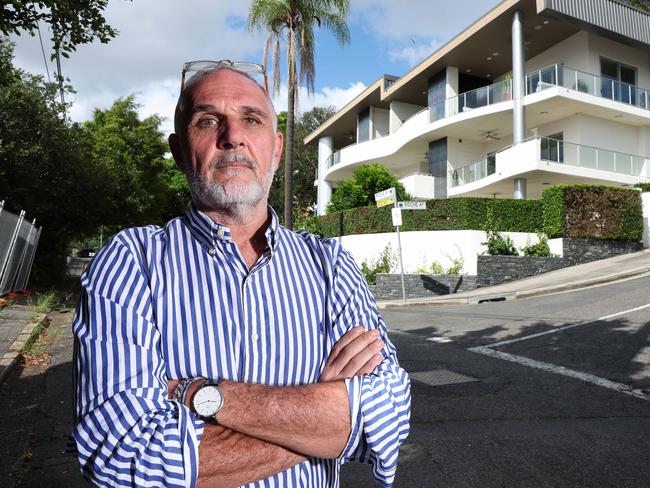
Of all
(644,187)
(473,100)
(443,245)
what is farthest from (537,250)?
(473,100)

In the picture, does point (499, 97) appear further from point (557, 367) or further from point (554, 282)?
point (557, 367)

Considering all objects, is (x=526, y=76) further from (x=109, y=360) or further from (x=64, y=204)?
(x=109, y=360)

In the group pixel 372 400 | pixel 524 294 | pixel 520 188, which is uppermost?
pixel 520 188

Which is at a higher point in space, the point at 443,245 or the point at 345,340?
the point at 443,245

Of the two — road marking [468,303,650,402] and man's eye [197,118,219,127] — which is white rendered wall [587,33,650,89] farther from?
man's eye [197,118,219,127]

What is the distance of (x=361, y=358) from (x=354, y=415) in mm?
176

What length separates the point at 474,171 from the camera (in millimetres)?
25609

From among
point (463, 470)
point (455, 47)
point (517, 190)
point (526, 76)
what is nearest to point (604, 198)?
point (517, 190)

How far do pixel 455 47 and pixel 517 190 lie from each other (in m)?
8.11

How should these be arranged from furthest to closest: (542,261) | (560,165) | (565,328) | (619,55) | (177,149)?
1. (619,55)
2. (560,165)
3. (542,261)
4. (565,328)
5. (177,149)

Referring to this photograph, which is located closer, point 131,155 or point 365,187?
point 365,187

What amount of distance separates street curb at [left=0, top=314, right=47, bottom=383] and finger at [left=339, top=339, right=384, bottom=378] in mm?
5807

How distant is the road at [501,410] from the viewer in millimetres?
3734

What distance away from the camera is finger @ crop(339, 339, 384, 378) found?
164 cm
